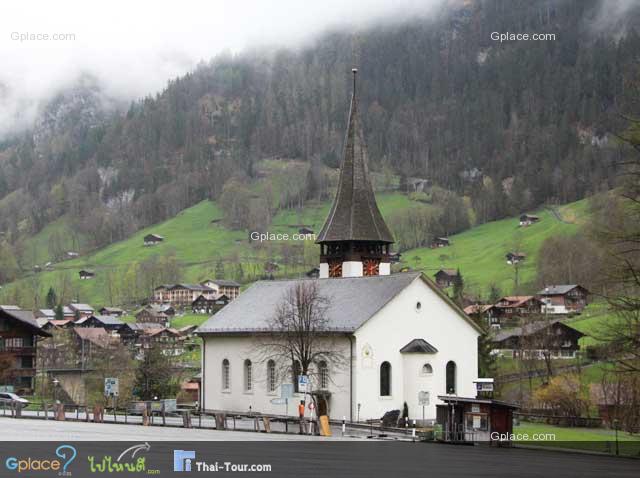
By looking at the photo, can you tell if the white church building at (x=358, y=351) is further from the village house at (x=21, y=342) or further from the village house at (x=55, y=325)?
the village house at (x=55, y=325)

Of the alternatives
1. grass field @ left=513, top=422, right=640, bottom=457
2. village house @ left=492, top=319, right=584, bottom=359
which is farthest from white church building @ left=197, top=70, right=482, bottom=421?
village house @ left=492, top=319, right=584, bottom=359

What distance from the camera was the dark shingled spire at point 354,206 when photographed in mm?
83375

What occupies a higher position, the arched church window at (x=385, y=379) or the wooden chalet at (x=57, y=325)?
the wooden chalet at (x=57, y=325)

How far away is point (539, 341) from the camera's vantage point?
10844cm

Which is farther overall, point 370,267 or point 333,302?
point 370,267

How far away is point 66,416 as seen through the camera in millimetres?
65438

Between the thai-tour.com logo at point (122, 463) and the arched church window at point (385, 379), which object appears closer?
the thai-tour.com logo at point (122, 463)

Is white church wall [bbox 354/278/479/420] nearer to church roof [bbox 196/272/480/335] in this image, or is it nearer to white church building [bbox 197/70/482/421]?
white church building [bbox 197/70/482/421]

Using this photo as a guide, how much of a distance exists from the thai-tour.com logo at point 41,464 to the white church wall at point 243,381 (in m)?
34.5

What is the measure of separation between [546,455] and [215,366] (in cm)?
3640

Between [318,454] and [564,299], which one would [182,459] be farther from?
[564,299]

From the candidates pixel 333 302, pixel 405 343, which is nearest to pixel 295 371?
pixel 333 302

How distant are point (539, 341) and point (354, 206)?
31029 millimetres

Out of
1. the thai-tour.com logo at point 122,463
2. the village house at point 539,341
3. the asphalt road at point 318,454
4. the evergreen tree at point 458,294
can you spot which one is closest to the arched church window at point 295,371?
the asphalt road at point 318,454
